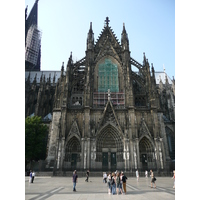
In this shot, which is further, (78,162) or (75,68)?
(75,68)

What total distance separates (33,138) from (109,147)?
12.6 m

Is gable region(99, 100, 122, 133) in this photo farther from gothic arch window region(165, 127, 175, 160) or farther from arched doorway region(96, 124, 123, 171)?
gothic arch window region(165, 127, 175, 160)

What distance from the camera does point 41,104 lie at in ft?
113

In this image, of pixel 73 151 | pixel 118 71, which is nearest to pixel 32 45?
pixel 118 71

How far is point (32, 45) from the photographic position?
59219 mm

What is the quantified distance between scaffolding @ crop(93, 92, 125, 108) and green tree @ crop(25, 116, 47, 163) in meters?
10.4

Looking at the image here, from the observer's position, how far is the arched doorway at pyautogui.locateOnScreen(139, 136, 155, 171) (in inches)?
927

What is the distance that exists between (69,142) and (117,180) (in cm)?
1582

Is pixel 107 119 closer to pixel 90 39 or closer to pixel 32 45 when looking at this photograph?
pixel 90 39

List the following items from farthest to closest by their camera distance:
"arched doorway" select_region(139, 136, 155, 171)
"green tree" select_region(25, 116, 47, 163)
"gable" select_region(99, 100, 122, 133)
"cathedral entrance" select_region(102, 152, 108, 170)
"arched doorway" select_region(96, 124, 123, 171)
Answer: "green tree" select_region(25, 116, 47, 163) → "gable" select_region(99, 100, 122, 133) → "cathedral entrance" select_region(102, 152, 108, 170) → "arched doorway" select_region(96, 124, 123, 171) → "arched doorway" select_region(139, 136, 155, 171)

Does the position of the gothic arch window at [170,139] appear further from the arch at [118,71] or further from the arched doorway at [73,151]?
the arched doorway at [73,151]

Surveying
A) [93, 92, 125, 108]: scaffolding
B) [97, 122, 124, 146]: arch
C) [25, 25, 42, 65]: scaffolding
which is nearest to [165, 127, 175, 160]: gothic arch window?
[93, 92, 125, 108]: scaffolding
